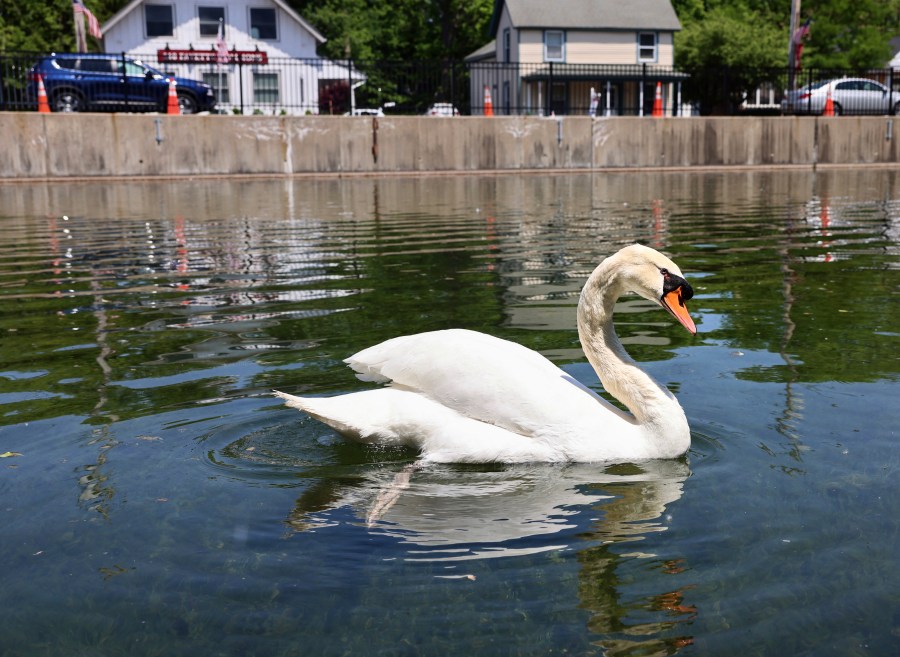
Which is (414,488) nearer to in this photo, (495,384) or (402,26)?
(495,384)

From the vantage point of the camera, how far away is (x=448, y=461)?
4.74 metres

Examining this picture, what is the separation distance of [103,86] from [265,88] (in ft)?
66.5

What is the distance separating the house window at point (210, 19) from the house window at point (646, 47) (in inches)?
825

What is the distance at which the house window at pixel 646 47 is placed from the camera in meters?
54.1

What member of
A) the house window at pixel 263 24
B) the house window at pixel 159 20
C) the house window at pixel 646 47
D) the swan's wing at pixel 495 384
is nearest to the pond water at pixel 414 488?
the swan's wing at pixel 495 384

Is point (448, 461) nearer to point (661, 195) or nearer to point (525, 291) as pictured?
point (525, 291)

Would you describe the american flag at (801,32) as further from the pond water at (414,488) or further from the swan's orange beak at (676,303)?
the swan's orange beak at (676,303)

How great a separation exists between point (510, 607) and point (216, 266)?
8.40 m

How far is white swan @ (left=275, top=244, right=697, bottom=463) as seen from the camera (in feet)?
15.4

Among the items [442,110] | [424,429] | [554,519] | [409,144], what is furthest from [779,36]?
[554,519]

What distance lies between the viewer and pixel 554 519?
4148 mm

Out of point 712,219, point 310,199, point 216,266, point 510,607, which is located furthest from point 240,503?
point 310,199

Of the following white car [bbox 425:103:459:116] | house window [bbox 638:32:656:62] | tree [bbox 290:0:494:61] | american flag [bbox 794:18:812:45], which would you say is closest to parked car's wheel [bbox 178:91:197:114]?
white car [bbox 425:103:459:116]

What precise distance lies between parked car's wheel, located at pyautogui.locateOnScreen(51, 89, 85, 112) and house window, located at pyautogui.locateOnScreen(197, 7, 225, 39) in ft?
67.0
